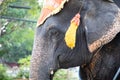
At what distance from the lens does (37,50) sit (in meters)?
1.75

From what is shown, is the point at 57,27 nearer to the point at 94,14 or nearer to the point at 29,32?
the point at 94,14

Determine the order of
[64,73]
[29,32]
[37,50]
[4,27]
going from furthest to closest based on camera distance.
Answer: [29,32] < [4,27] < [64,73] < [37,50]

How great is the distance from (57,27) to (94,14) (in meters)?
0.19

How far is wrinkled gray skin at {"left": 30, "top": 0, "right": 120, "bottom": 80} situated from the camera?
68.9 inches

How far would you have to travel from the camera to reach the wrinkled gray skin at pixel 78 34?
1749 mm

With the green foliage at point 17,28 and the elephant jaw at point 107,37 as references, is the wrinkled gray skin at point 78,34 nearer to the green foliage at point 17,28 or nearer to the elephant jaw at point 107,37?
the elephant jaw at point 107,37

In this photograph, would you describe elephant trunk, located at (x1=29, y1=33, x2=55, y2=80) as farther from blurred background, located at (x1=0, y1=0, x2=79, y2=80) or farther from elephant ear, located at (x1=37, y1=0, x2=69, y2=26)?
blurred background, located at (x1=0, y1=0, x2=79, y2=80)

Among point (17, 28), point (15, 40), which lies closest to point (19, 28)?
point (17, 28)

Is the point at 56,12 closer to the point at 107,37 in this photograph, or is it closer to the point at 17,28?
the point at 107,37

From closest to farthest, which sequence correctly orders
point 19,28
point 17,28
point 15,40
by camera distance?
1. point 17,28
2. point 19,28
3. point 15,40

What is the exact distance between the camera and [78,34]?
1.80 metres

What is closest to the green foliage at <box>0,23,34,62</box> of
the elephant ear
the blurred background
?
the blurred background

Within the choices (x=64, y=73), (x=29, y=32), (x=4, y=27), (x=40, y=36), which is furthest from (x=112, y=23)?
(x=29, y=32)

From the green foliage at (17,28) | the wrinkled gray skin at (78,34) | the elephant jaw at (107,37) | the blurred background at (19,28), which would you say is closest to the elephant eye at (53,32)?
the wrinkled gray skin at (78,34)
